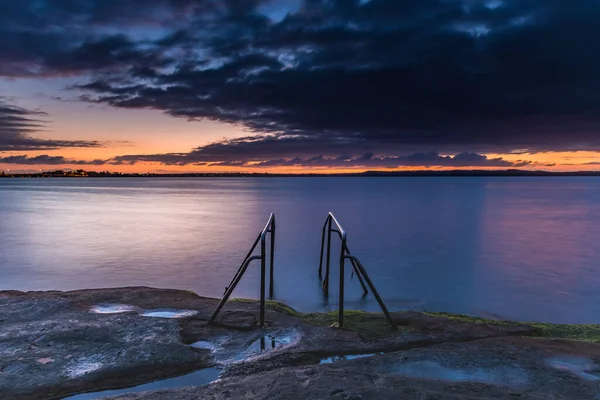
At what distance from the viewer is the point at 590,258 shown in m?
20.3

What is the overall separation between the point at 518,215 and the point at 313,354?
1624 inches

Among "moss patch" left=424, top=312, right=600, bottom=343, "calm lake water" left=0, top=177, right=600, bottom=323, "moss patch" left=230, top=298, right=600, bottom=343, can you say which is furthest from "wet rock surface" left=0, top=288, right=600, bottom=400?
"calm lake water" left=0, top=177, right=600, bottom=323

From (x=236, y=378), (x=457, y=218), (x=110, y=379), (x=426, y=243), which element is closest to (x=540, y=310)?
(x=236, y=378)

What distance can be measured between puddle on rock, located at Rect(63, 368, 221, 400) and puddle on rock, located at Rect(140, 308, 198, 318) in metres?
2.41

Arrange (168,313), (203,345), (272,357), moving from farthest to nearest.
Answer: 1. (168,313)
2. (203,345)
3. (272,357)

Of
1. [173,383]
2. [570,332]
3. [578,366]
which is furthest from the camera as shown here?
[570,332]

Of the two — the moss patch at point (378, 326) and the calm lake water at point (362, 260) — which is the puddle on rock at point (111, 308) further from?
the calm lake water at point (362, 260)

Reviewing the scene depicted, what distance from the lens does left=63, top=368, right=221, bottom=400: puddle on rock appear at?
17.7ft

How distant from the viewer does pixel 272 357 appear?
6.45 m

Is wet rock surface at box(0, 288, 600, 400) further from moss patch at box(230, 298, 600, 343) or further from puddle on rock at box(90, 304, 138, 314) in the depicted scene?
moss patch at box(230, 298, 600, 343)

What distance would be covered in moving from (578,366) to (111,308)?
8453 mm

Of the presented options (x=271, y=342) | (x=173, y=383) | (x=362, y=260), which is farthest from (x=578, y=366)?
(x=362, y=260)

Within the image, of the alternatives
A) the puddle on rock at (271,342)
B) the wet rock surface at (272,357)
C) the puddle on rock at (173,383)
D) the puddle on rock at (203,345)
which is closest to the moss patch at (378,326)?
the wet rock surface at (272,357)

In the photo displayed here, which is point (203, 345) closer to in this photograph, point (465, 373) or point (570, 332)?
point (465, 373)
